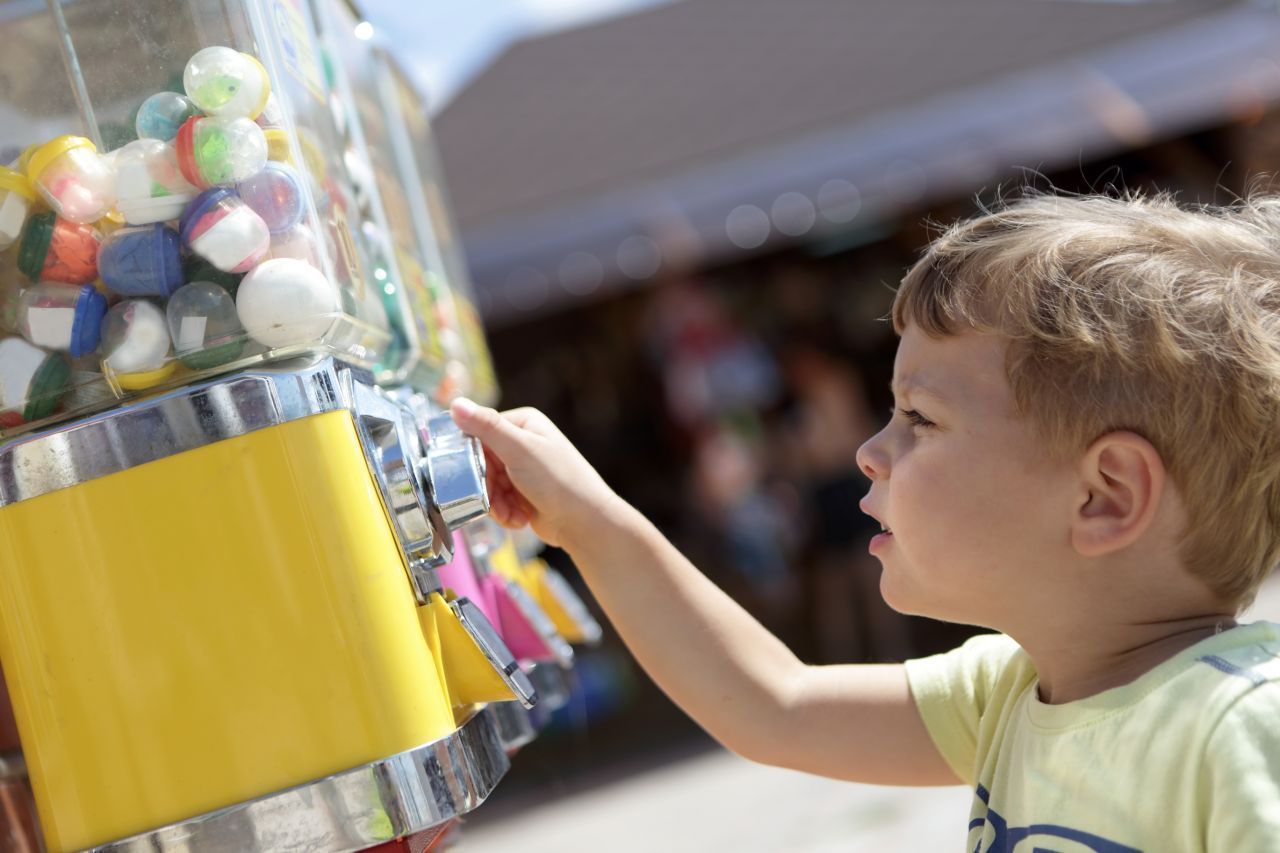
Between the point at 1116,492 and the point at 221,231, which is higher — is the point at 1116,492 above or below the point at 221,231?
below

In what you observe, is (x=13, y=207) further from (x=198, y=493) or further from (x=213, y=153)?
(x=198, y=493)

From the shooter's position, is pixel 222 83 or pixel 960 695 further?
pixel 960 695

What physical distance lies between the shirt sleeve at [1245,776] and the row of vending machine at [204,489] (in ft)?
1.65

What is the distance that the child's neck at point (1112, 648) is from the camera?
1.04 metres

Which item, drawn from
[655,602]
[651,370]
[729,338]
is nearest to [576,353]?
[651,370]

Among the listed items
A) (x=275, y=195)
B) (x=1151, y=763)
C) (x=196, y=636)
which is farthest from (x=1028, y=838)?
(x=275, y=195)

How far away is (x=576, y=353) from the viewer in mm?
7723

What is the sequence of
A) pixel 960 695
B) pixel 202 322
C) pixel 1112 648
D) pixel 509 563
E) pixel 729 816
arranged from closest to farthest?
pixel 202 322 → pixel 1112 648 → pixel 960 695 → pixel 509 563 → pixel 729 816

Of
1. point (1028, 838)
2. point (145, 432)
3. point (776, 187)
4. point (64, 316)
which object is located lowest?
point (1028, 838)

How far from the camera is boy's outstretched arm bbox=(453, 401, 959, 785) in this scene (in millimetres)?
1278

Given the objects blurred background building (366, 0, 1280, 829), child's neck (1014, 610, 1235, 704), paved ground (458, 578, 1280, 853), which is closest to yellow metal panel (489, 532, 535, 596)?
child's neck (1014, 610, 1235, 704)

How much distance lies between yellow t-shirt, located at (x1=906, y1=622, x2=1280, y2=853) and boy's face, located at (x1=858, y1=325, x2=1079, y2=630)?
116 millimetres

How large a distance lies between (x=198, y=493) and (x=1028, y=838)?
70 cm

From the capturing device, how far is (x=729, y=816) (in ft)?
13.2
